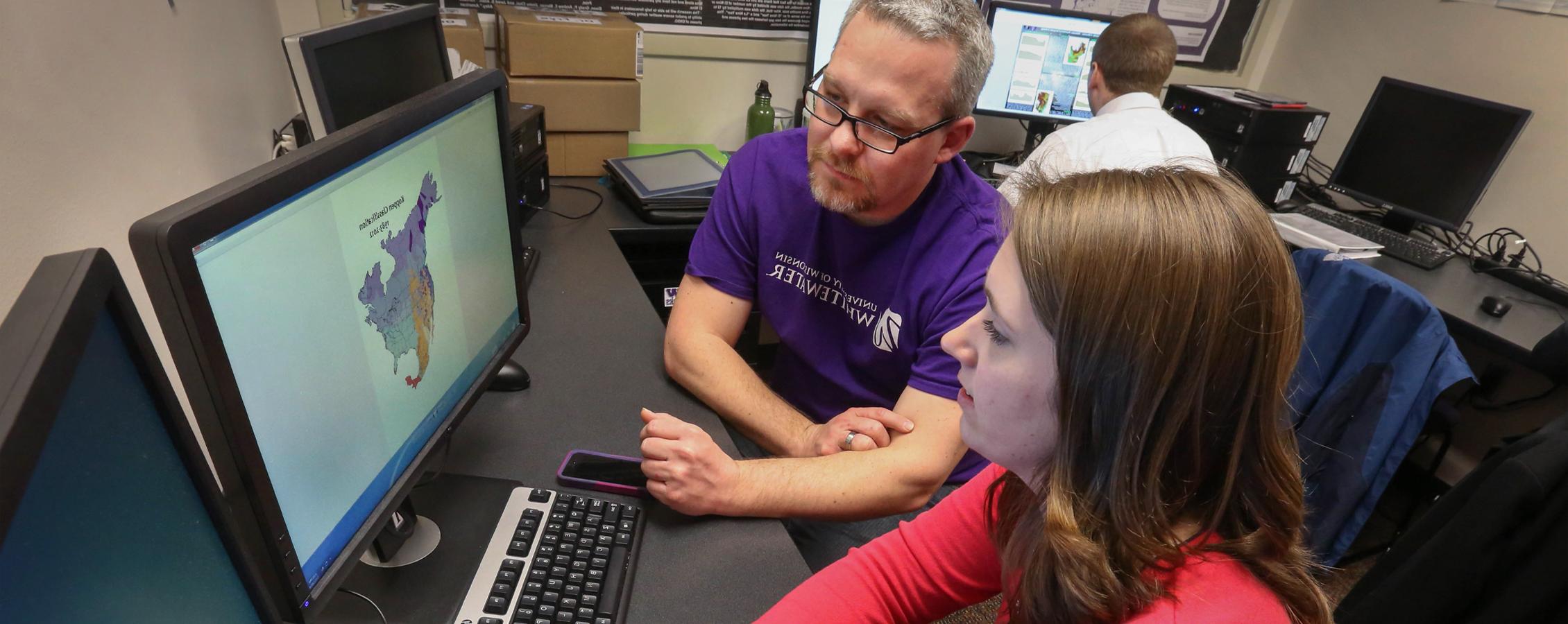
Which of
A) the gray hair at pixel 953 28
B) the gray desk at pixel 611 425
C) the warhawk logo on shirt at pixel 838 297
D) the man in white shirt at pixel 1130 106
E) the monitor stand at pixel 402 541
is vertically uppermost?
the gray hair at pixel 953 28

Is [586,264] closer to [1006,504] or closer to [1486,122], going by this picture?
[1006,504]

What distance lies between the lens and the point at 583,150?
1977 mm

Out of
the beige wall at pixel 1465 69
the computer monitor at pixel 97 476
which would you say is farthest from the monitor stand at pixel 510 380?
the beige wall at pixel 1465 69

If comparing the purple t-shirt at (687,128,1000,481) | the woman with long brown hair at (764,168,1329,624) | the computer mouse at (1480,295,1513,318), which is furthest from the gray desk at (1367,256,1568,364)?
the woman with long brown hair at (764,168,1329,624)

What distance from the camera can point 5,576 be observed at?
266 millimetres

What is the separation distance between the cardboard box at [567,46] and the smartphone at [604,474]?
1.21m

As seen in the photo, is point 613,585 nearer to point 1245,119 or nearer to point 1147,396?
point 1147,396

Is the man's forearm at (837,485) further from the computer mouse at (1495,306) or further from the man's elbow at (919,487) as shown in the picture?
the computer mouse at (1495,306)

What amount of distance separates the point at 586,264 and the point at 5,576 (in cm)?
126

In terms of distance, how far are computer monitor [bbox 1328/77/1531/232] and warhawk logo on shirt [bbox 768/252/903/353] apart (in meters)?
1.97

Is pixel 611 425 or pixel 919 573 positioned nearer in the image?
pixel 919 573

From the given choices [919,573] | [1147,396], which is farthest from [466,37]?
[1147,396]

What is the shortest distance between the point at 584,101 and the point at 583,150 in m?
0.14

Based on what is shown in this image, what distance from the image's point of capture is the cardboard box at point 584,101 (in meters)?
1.82
